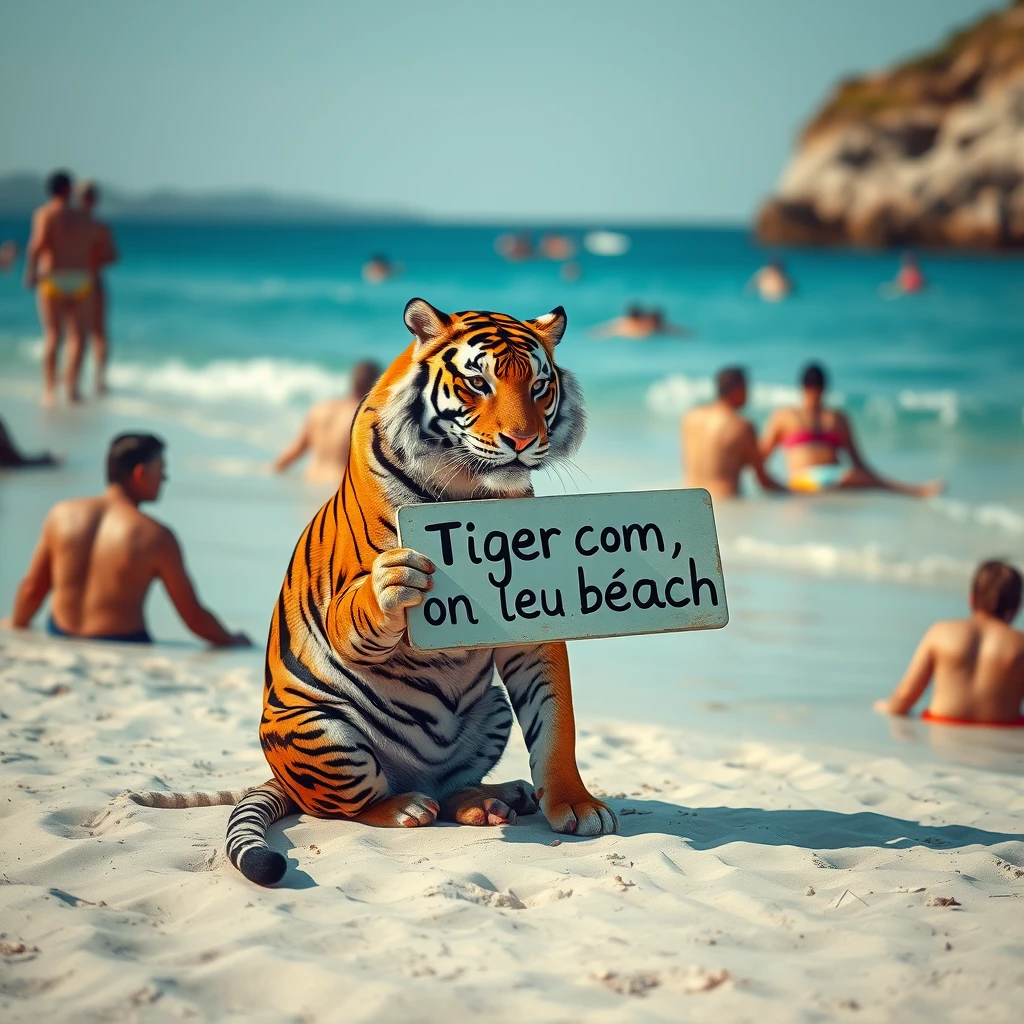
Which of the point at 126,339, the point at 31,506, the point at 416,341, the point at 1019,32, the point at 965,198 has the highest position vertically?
the point at 1019,32

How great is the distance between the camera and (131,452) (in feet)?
18.7

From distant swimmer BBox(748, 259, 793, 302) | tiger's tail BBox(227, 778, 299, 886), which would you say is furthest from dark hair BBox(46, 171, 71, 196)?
distant swimmer BBox(748, 259, 793, 302)

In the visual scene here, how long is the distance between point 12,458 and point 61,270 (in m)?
3.96

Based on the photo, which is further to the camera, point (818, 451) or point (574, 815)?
point (818, 451)

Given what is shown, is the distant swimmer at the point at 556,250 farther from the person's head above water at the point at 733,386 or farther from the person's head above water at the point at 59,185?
the person's head above water at the point at 733,386

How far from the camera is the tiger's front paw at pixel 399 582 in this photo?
3041 mm

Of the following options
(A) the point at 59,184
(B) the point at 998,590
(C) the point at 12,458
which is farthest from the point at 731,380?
(A) the point at 59,184

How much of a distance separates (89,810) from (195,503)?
5928 millimetres

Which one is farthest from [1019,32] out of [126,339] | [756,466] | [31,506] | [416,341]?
[416,341]

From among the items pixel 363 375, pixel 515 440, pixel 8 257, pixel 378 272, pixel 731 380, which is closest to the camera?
pixel 515 440

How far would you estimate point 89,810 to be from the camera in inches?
145

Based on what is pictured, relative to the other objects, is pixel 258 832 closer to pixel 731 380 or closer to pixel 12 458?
pixel 12 458

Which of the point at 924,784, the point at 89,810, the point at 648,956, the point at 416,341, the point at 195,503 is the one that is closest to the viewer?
the point at 648,956

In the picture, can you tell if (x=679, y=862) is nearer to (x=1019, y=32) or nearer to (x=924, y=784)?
(x=924, y=784)
